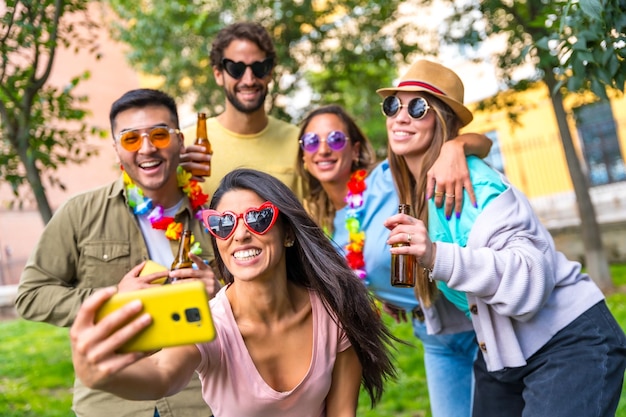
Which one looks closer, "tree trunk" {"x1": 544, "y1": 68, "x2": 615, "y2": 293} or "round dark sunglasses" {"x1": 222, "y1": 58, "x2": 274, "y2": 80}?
"round dark sunglasses" {"x1": 222, "y1": 58, "x2": 274, "y2": 80}

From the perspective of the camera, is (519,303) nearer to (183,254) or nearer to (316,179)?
(183,254)

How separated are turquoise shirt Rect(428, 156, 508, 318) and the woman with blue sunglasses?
97 millimetres

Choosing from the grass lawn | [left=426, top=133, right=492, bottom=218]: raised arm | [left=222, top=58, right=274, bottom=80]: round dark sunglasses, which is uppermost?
[left=222, top=58, right=274, bottom=80]: round dark sunglasses

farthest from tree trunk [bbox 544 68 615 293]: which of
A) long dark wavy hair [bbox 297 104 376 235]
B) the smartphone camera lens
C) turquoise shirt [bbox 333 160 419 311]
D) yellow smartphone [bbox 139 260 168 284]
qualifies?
the smartphone camera lens

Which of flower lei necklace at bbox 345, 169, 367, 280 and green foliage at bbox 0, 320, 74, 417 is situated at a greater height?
flower lei necklace at bbox 345, 169, 367, 280

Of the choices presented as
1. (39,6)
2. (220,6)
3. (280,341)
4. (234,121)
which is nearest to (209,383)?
(280,341)

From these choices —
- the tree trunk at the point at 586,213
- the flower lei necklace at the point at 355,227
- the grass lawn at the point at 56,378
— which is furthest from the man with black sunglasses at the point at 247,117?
the tree trunk at the point at 586,213

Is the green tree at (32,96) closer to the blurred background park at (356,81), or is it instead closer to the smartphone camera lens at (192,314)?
the blurred background park at (356,81)

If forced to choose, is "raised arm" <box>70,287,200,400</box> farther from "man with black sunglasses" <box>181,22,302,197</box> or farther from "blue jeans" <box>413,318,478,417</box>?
"man with black sunglasses" <box>181,22,302,197</box>

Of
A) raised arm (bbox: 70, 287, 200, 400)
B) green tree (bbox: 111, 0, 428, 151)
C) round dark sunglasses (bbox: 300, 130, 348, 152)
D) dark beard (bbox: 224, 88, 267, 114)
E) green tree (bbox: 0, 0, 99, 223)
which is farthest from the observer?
green tree (bbox: 111, 0, 428, 151)

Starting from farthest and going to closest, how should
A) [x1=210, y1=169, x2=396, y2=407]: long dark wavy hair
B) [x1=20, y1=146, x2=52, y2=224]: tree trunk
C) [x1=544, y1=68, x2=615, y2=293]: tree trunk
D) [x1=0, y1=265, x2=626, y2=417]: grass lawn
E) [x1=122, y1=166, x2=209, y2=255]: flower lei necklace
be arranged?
1. [x1=544, y1=68, x2=615, y2=293]: tree trunk
2. [x1=0, y1=265, x2=626, y2=417]: grass lawn
3. [x1=20, y1=146, x2=52, y2=224]: tree trunk
4. [x1=122, y1=166, x2=209, y2=255]: flower lei necklace
5. [x1=210, y1=169, x2=396, y2=407]: long dark wavy hair

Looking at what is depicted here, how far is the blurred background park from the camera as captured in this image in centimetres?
425

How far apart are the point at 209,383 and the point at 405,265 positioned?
1.01 meters

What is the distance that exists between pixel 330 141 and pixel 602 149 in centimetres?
1426
